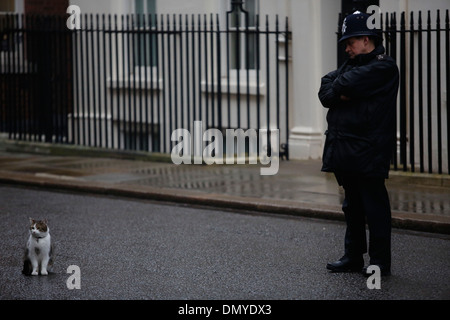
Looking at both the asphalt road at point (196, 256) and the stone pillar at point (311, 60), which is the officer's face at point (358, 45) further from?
the stone pillar at point (311, 60)

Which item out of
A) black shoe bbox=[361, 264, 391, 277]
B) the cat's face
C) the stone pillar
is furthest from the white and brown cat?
the stone pillar

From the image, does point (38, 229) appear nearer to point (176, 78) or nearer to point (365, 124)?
point (365, 124)

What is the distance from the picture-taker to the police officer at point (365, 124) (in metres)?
6.76

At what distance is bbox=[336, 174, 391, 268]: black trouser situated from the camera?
6.86 metres

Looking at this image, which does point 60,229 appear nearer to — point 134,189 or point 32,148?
point 134,189

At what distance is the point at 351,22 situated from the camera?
22.2 feet

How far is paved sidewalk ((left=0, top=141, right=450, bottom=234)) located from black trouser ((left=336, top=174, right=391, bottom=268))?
2.06 m

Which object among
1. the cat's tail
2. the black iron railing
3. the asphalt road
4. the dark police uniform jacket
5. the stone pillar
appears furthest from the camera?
the black iron railing

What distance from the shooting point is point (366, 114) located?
677 cm

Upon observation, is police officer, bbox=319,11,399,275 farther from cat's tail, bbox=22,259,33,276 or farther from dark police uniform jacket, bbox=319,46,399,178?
cat's tail, bbox=22,259,33,276

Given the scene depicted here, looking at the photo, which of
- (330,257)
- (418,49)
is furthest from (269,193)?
(330,257)

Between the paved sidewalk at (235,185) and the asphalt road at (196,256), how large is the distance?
0.66ft

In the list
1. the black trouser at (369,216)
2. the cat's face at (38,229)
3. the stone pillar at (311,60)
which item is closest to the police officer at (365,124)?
the black trouser at (369,216)
